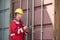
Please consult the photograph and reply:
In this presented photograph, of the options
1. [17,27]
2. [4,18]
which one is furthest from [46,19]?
[4,18]

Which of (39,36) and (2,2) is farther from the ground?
(2,2)

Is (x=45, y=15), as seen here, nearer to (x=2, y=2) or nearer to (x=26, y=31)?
(x=26, y=31)

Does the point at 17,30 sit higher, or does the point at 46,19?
the point at 46,19

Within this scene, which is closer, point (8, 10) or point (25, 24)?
point (25, 24)

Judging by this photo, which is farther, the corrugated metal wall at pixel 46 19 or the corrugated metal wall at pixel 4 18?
the corrugated metal wall at pixel 4 18

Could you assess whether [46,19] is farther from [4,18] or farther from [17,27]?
[4,18]

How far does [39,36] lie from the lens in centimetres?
623

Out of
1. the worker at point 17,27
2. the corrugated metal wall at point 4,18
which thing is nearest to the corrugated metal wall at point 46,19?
the worker at point 17,27

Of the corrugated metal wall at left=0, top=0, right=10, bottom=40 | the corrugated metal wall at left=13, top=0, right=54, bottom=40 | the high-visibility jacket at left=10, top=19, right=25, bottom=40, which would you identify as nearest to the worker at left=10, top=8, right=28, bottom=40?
the high-visibility jacket at left=10, top=19, right=25, bottom=40

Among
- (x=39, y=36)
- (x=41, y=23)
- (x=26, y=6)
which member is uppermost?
(x=26, y=6)

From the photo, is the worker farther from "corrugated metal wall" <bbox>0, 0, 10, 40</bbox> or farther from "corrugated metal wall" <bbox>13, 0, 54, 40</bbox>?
"corrugated metal wall" <bbox>0, 0, 10, 40</bbox>

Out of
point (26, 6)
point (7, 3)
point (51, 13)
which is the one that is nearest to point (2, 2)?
point (7, 3)

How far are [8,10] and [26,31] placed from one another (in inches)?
76.8

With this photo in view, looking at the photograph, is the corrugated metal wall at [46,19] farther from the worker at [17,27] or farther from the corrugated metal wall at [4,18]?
the corrugated metal wall at [4,18]
